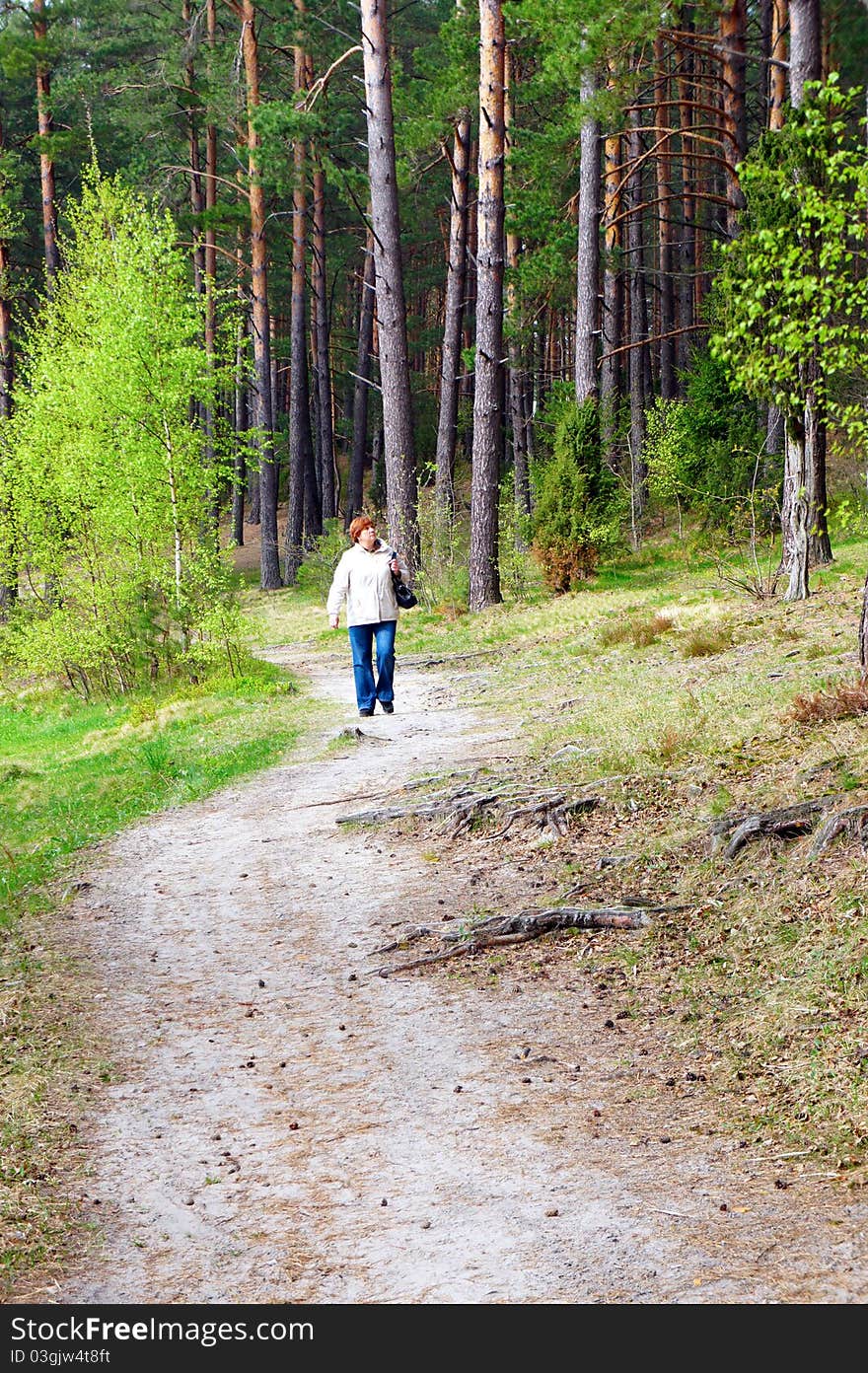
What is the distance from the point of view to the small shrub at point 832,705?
8.16 m

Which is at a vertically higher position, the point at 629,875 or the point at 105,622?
the point at 105,622

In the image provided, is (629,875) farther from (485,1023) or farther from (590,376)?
(590,376)

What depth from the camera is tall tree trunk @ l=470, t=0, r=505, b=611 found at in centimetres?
2031

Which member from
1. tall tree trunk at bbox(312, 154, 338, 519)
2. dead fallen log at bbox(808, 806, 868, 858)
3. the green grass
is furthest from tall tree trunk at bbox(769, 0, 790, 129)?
dead fallen log at bbox(808, 806, 868, 858)

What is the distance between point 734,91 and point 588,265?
434cm

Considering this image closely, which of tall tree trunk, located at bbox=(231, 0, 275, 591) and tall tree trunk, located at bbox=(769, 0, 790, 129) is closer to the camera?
tall tree trunk, located at bbox=(769, 0, 790, 129)

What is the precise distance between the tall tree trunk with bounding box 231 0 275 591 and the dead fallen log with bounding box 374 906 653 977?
22.5 metres

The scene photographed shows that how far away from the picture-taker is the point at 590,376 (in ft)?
73.5

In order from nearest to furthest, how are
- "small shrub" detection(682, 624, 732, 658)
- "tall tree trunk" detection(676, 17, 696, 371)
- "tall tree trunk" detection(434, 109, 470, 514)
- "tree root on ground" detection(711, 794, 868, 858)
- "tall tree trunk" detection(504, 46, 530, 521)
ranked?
1. "tree root on ground" detection(711, 794, 868, 858)
2. "small shrub" detection(682, 624, 732, 658)
3. "tall tree trunk" detection(504, 46, 530, 521)
4. "tall tree trunk" detection(434, 109, 470, 514)
5. "tall tree trunk" detection(676, 17, 696, 371)

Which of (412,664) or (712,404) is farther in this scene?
(712,404)

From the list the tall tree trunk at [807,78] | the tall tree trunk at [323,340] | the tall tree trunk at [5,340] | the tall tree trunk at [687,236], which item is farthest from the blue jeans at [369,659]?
the tall tree trunk at [687,236]

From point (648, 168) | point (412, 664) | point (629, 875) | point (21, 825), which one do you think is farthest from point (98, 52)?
point (629, 875)

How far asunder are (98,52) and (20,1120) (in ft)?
113

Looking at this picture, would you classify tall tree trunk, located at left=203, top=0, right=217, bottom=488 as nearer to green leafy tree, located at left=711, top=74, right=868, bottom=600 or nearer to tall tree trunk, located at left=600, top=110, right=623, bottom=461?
tall tree trunk, located at left=600, top=110, right=623, bottom=461
